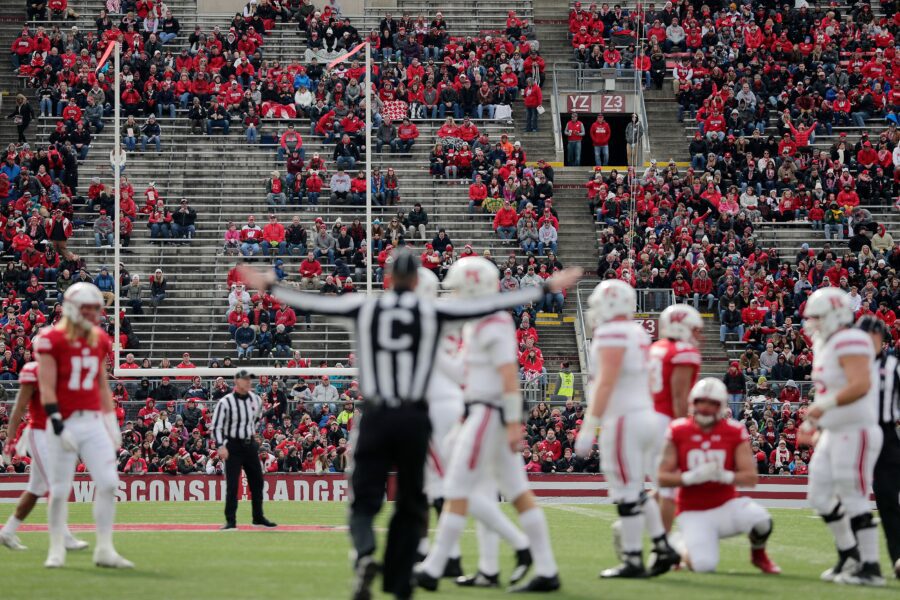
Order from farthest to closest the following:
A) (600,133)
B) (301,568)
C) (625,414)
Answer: (600,133)
(301,568)
(625,414)

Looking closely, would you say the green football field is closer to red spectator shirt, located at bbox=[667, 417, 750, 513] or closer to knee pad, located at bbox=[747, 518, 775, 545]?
knee pad, located at bbox=[747, 518, 775, 545]

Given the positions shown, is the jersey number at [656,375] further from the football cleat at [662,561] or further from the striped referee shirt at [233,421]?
the striped referee shirt at [233,421]

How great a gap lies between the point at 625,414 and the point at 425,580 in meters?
2.03

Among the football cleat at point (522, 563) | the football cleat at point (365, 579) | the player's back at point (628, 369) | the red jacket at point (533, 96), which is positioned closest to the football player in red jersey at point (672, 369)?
the player's back at point (628, 369)

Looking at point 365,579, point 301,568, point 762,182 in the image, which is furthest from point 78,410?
point 762,182

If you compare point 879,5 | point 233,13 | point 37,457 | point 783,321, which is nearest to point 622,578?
point 37,457

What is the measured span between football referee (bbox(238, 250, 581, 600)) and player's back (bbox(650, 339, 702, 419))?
334 cm

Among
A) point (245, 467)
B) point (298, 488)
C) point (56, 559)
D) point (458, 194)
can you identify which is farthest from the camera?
point (458, 194)

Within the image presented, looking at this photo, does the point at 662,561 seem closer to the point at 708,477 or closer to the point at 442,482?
the point at 708,477

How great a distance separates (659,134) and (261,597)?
95.5 feet

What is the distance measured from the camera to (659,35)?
4016 centimetres

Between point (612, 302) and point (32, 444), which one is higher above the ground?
point (612, 302)

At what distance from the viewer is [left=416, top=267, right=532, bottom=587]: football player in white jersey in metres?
11.4

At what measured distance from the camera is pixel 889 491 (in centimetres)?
1274
